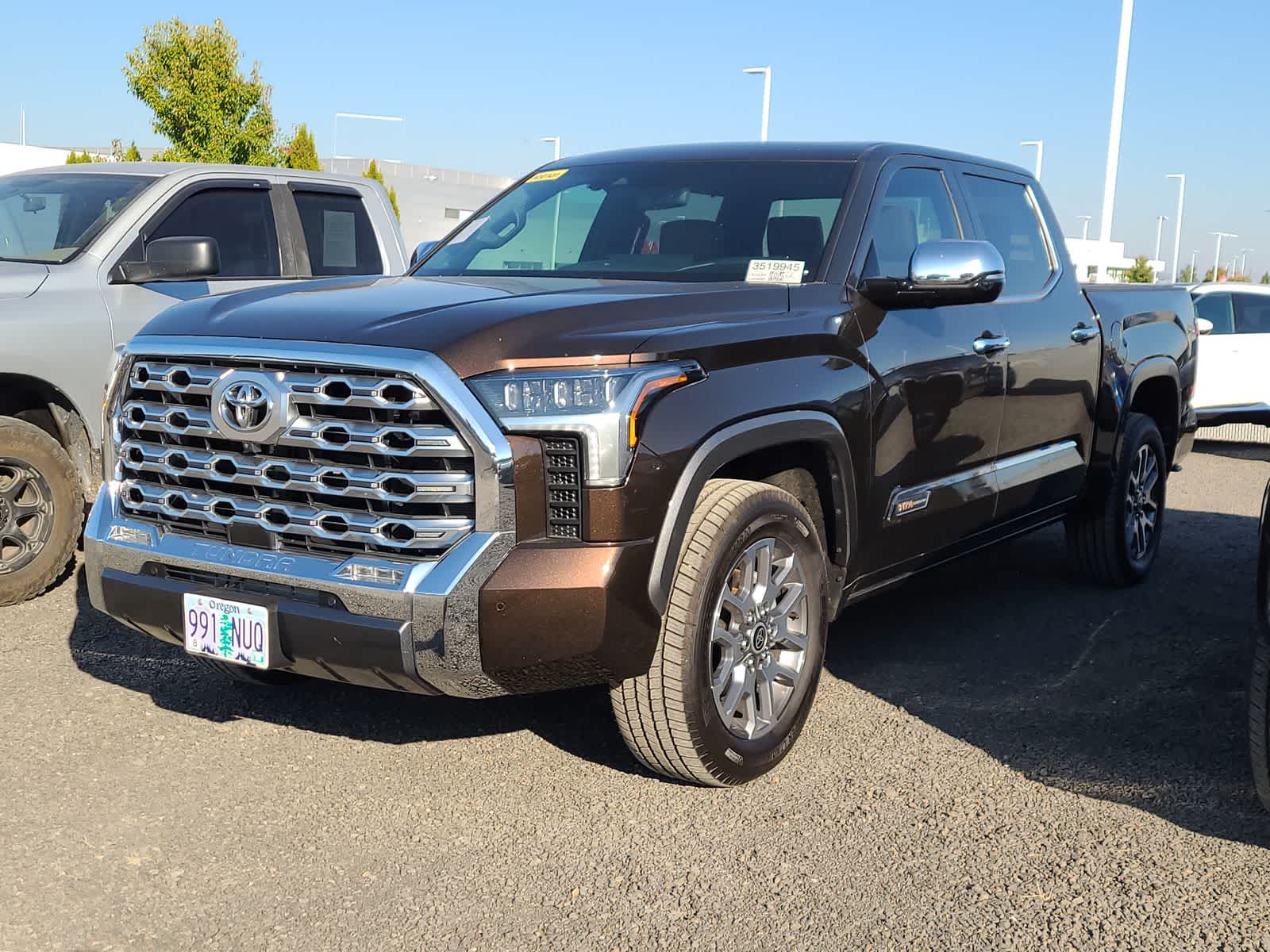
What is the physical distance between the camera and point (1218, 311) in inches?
528

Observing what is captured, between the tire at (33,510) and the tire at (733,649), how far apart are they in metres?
3.19

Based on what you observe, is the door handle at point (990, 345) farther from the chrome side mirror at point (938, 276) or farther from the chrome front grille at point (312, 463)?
the chrome front grille at point (312, 463)

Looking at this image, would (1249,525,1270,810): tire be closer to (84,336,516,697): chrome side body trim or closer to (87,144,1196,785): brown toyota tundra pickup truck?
(87,144,1196,785): brown toyota tundra pickup truck

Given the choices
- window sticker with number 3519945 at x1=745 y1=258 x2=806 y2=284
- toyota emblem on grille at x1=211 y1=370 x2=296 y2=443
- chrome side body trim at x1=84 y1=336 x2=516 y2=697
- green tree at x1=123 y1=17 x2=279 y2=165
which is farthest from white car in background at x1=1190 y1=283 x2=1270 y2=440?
green tree at x1=123 y1=17 x2=279 y2=165

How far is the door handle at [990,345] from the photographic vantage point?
16.1ft

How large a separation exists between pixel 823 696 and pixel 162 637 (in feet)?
7.49

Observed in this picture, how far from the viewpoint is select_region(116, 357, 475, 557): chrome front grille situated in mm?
3240

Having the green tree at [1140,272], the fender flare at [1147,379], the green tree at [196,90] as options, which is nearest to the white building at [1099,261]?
the green tree at [1140,272]

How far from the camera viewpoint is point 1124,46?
61.9 feet

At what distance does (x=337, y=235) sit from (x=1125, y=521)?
4.36 meters

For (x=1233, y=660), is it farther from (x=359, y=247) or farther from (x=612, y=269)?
(x=359, y=247)

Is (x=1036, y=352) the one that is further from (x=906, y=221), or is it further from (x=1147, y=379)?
(x=1147, y=379)

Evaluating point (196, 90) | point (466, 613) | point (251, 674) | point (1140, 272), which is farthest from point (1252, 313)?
point (1140, 272)

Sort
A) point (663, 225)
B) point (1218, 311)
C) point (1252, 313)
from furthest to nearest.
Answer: point (1218, 311), point (1252, 313), point (663, 225)
